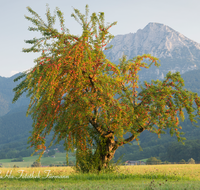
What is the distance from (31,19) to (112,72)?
5.99 meters

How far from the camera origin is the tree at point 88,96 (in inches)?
451

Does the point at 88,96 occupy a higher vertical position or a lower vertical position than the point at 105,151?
higher

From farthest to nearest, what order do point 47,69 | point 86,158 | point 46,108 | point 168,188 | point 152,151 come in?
point 152,151
point 86,158
point 46,108
point 47,69
point 168,188

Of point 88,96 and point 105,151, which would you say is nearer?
point 88,96

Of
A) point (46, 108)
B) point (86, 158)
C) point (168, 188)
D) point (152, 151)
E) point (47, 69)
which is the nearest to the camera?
point (168, 188)

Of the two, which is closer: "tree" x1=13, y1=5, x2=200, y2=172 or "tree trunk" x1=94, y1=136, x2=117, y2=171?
"tree" x1=13, y1=5, x2=200, y2=172

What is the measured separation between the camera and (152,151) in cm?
13588

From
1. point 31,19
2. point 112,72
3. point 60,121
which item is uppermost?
point 31,19

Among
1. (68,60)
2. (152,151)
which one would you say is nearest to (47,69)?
(68,60)

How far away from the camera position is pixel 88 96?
11.7 m

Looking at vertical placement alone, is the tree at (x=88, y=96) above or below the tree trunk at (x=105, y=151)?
above

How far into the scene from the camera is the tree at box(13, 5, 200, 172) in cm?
1146

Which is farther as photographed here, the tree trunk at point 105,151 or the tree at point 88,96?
the tree trunk at point 105,151

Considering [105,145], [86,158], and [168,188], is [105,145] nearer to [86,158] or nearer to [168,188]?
[86,158]
